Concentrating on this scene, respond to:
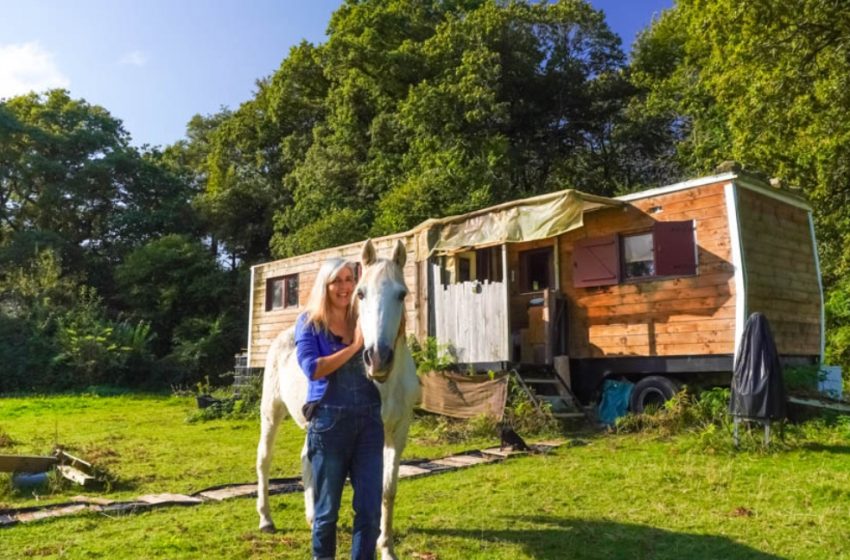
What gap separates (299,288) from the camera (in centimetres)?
1609

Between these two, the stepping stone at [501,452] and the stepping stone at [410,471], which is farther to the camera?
the stepping stone at [501,452]

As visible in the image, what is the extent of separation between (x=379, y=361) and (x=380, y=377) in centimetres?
8

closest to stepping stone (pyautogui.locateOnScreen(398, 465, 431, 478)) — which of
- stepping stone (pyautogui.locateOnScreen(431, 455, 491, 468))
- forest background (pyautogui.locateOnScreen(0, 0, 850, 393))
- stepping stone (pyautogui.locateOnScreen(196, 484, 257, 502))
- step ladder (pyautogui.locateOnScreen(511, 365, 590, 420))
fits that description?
stepping stone (pyautogui.locateOnScreen(431, 455, 491, 468))

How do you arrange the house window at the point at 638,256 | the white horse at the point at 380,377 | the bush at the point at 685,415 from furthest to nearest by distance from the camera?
the house window at the point at 638,256
the bush at the point at 685,415
the white horse at the point at 380,377

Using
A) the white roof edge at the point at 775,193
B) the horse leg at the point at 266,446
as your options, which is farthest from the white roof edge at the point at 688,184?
the horse leg at the point at 266,446

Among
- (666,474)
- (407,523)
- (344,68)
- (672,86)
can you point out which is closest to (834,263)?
(672,86)

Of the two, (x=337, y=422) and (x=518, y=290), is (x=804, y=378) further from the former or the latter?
(x=337, y=422)

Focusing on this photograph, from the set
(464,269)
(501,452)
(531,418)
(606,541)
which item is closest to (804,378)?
(531,418)

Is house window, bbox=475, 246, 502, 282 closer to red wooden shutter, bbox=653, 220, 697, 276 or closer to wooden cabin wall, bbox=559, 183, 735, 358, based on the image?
wooden cabin wall, bbox=559, 183, 735, 358

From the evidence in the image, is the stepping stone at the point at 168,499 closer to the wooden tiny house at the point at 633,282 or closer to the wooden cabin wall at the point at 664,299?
the wooden tiny house at the point at 633,282

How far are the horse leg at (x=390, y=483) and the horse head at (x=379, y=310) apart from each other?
1017 millimetres

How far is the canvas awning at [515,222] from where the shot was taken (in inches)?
414

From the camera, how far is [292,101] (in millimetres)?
30938

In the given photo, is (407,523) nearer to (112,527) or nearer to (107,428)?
(112,527)
